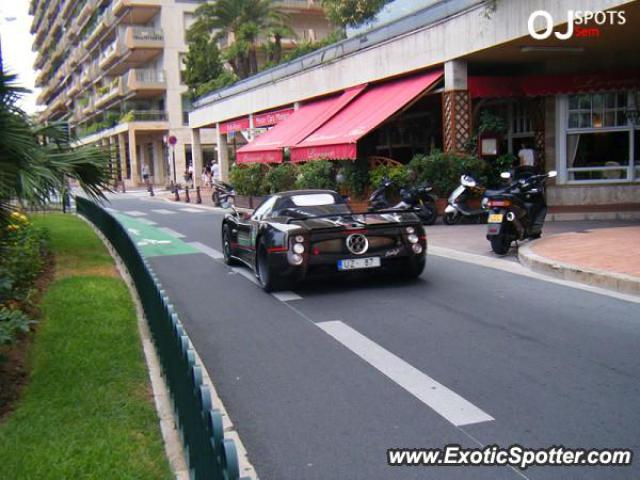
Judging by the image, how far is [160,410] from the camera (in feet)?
16.0

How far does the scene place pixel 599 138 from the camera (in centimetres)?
1823

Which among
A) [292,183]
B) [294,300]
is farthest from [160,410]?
[292,183]

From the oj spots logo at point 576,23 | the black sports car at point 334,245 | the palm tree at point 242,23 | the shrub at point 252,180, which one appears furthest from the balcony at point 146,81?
the black sports car at point 334,245

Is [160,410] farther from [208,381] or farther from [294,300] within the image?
A: [294,300]

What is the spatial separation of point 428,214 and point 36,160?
31.0ft

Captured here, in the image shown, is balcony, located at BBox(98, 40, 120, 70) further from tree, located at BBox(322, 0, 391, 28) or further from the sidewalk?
the sidewalk

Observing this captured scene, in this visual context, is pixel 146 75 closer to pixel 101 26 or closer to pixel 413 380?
pixel 101 26

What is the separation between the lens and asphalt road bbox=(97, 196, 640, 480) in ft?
13.8

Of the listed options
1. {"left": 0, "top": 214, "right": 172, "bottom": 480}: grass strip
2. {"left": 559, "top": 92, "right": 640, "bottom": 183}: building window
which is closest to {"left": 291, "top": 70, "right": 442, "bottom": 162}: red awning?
{"left": 559, "top": 92, "right": 640, "bottom": 183}: building window

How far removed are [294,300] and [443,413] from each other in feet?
13.9

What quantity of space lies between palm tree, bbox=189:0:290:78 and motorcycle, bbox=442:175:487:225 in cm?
2900

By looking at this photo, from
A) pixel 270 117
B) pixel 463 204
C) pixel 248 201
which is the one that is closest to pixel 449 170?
pixel 463 204

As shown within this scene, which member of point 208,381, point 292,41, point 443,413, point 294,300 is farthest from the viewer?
point 292,41

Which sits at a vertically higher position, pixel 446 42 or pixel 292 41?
pixel 292 41
